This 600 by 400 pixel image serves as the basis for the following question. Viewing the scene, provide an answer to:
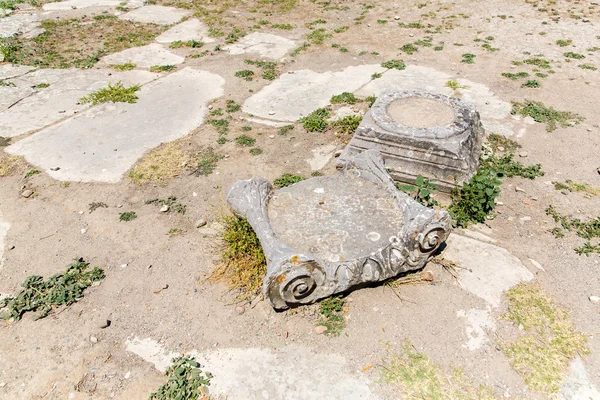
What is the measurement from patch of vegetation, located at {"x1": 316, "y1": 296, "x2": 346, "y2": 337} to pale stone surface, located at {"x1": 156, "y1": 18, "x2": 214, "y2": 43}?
280 inches

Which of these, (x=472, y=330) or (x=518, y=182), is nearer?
(x=472, y=330)

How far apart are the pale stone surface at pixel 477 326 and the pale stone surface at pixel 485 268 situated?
0.53 ft

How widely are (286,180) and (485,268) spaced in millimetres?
2311

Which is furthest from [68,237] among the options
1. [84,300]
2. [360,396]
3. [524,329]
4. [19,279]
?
[524,329]

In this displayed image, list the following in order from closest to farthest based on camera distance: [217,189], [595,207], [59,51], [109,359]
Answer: [109,359] → [595,207] → [217,189] → [59,51]

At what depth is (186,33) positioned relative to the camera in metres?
A: 9.16

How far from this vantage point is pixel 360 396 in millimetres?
2895

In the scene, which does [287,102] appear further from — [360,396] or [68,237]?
[360,396]

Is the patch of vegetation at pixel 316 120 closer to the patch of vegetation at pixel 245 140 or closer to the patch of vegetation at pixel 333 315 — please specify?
the patch of vegetation at pixel 245 140

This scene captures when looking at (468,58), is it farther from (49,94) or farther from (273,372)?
(49,94)

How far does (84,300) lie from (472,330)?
326 centimetres

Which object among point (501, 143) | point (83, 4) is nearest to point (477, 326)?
point (501, 143)

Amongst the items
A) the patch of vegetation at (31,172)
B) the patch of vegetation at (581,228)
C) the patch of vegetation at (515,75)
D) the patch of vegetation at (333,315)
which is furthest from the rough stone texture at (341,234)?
the patch of vegetation at (515,75)

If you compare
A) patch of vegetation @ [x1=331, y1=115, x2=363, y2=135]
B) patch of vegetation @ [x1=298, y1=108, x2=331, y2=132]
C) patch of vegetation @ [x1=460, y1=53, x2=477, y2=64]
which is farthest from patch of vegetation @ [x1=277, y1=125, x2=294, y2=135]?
patch of vegetation @ [x1=460, y1=53, x2=477, y2=64]
